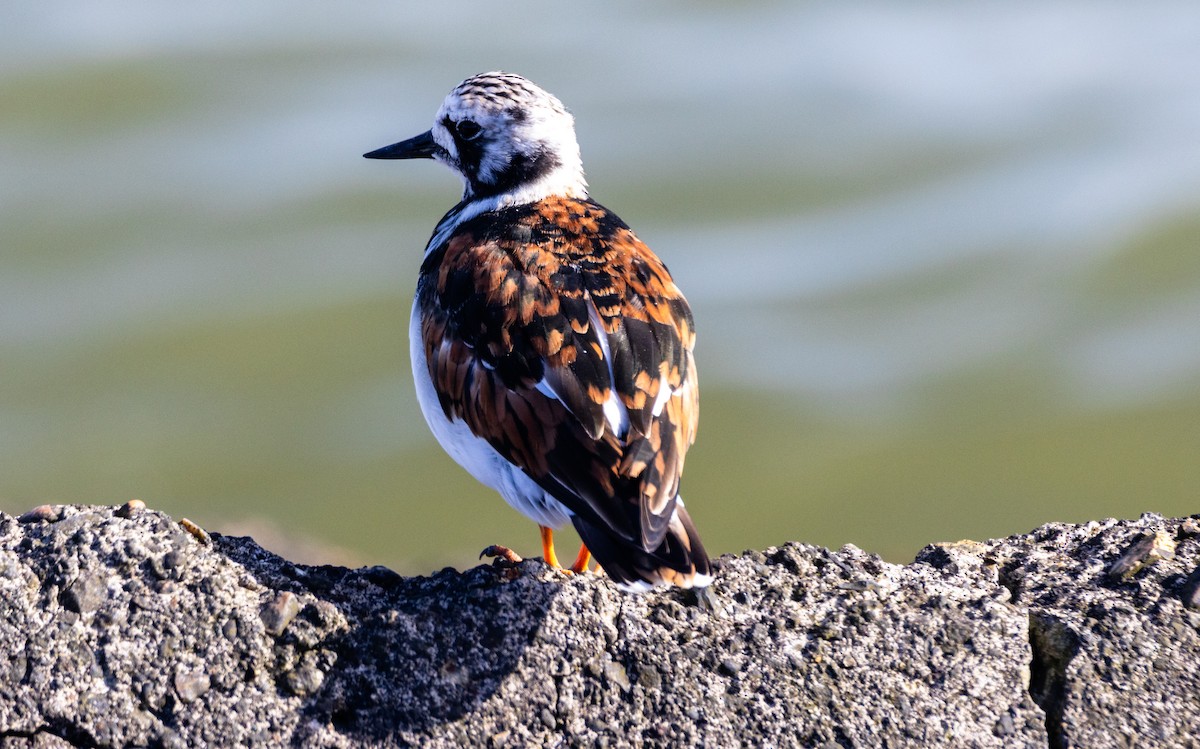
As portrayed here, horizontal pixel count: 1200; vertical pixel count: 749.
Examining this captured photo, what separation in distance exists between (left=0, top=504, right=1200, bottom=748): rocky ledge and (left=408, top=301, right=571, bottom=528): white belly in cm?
30

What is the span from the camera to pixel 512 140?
12.7 ft

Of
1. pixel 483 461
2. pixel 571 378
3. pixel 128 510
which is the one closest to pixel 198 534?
pixel 128 510

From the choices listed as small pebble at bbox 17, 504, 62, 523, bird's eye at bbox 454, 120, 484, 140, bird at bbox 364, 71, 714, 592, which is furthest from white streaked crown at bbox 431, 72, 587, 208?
small pebble at bbox 17, 504, 62, 523

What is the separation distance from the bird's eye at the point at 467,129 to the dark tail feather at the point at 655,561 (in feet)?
5.59

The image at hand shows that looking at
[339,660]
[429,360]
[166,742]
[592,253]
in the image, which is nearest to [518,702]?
[339,660]

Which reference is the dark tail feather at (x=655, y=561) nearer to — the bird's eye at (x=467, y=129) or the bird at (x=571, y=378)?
the bird at (x=571, y=378)

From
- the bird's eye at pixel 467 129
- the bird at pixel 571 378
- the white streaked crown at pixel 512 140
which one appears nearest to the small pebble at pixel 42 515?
the bird at pixel 571 378

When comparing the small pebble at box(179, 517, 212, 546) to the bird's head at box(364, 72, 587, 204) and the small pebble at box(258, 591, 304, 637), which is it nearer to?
the small pebble at box(258, 591, 304, 637)

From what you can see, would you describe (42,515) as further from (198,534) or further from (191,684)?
(191,684)

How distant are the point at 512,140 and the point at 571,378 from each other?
1277 mm

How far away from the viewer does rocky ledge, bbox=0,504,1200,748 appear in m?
2.24

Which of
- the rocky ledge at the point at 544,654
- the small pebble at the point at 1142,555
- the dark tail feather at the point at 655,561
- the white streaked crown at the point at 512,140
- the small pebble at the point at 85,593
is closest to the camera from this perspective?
the rocky ledge at the point at 544,654

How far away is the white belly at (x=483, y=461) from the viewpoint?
2881 millimetres

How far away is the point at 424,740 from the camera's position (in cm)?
223
